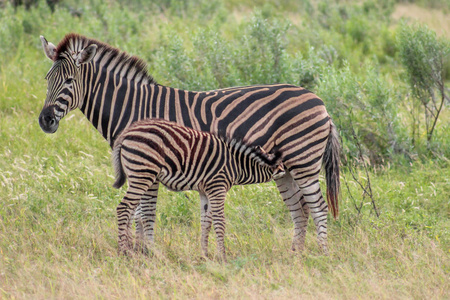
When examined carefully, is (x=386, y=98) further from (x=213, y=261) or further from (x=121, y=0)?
(x=121, y=0)

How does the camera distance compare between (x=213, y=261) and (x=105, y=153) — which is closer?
(x=213, y=261)

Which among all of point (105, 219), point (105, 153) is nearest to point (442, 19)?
point (105, 153)

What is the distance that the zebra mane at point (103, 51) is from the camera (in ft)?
18.9

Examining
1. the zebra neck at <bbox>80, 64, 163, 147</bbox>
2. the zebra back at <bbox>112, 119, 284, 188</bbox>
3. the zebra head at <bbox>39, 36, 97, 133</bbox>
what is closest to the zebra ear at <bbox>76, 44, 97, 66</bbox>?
the zebra head at <bbox>39, 36, 97, 133</bbox>

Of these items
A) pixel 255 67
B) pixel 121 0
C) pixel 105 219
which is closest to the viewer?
pixel 105 219

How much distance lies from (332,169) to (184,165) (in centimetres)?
189

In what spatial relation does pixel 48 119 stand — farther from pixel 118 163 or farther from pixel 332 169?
pixel 332 169

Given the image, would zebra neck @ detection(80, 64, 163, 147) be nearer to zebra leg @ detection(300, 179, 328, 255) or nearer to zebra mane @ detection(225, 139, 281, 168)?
zebra mane @ detection(225, 139, 281, 168)

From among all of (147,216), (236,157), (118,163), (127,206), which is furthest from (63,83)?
(236,157)

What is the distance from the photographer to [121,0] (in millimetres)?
19547

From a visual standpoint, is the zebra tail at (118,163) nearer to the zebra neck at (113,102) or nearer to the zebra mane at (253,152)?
the zebra neck at (113,102)

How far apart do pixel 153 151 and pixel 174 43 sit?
4.43 metres

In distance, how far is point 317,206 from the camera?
607cm

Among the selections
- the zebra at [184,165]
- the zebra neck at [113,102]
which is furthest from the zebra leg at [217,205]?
the zebra neck at [113,102]
